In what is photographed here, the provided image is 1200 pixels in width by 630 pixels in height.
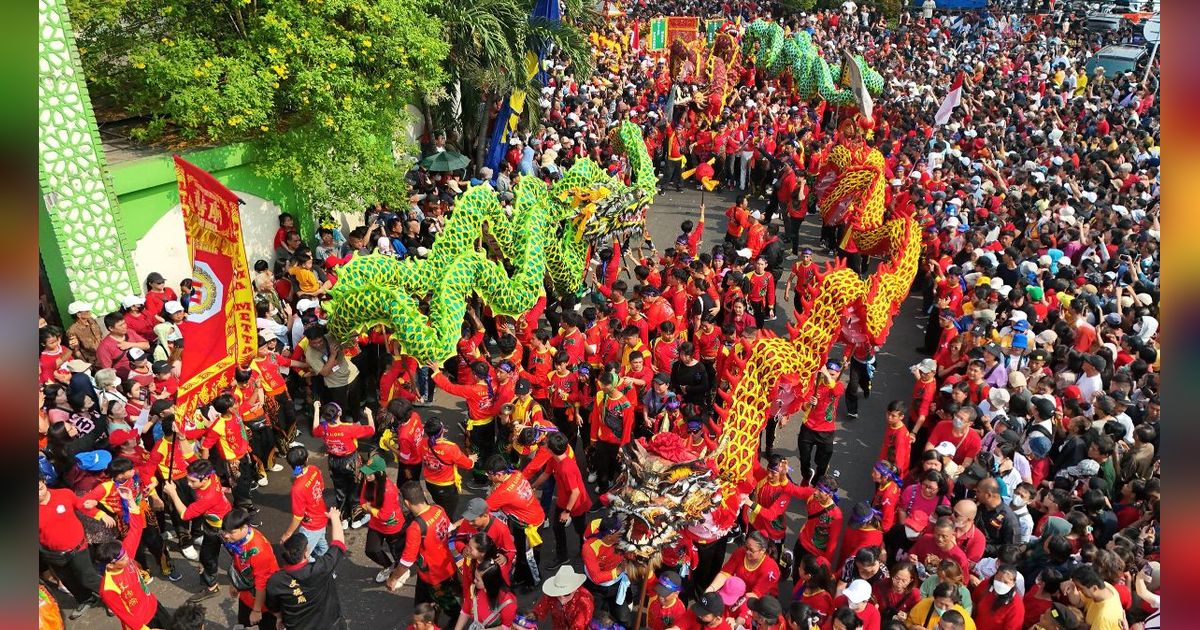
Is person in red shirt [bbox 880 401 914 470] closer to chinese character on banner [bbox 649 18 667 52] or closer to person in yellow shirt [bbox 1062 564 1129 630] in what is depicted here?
person in yellow shirt [bbox 1062 564 1129 630]

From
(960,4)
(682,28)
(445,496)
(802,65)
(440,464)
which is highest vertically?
(960,4)

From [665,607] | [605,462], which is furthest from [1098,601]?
[605,462]

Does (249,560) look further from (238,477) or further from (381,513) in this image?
(238,477)

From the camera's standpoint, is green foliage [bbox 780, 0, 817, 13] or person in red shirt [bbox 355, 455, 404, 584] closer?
person in red shirt [bbox 355, 455, 404, 584]

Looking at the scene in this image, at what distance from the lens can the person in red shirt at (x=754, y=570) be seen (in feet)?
19.3

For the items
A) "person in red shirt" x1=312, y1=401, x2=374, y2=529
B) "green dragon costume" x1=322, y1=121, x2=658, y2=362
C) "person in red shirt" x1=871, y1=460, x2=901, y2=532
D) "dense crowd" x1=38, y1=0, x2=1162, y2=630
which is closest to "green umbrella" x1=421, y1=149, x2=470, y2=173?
"dense crowd" x1=38, y1=0, x2=1162, y2=630

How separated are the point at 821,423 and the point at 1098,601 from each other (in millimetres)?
3142

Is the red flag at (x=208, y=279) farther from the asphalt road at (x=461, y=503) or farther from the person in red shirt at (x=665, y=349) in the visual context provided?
the person in red shirt at (x=665, y=349)

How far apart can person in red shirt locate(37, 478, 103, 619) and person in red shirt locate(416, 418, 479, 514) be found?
2.33m

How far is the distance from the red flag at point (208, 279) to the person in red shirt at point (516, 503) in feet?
8.29

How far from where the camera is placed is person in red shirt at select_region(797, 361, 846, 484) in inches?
316

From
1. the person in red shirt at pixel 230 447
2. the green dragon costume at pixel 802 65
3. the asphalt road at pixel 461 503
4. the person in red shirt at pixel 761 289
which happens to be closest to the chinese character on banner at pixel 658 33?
the green dragon costume at pixel 802 65

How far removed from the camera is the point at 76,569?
6.52 meters

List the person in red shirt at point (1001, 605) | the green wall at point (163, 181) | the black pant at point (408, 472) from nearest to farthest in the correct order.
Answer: the person in red shirt at point (1001, 605) → the black pant at point (408, 472) → the green wall at point (163, 181)
